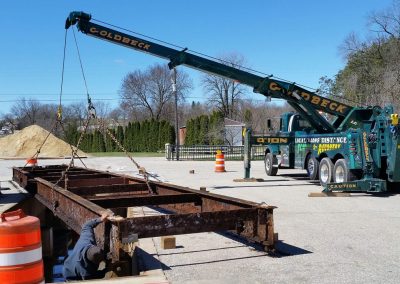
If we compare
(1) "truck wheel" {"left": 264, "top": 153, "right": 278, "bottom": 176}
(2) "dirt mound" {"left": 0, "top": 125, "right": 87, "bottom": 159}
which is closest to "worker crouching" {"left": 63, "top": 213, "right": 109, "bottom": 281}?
(1) "truck wheel" {"left": 264, "top": 153, "right": 278, "bottom": 176}

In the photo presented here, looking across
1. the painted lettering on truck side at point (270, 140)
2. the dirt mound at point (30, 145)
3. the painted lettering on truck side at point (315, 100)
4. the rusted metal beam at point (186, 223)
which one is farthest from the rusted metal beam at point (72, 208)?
the dirt mound at point (30, 145)

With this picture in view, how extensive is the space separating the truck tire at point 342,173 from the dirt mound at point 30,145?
4083 cm

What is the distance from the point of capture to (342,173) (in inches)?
595

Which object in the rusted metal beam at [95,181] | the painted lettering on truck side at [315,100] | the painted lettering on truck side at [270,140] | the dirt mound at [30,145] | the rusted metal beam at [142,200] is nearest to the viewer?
the rusted metal beam at [142,200]

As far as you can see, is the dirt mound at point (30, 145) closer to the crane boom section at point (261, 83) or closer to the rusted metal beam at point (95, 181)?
the crane boom section at point (261, 83)

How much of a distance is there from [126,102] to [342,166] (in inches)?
3068

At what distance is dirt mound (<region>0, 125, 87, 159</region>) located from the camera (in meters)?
52.8

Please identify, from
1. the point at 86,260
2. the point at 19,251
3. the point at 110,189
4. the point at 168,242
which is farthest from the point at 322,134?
the point at 19,251

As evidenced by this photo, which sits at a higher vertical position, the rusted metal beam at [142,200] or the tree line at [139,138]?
the tree line at [139,138]

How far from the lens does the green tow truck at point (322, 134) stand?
14.0 meters

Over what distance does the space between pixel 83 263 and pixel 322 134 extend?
13004 mm

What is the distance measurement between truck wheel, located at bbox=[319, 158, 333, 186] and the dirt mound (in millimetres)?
39783

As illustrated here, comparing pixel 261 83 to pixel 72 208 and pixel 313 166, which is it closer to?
pixel 313 166

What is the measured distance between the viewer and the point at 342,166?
15.1 m
